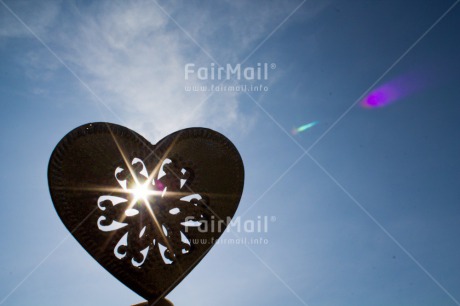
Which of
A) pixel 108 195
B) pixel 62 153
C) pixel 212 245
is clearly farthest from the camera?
pixel 212 245

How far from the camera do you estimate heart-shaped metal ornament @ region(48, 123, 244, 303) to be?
3611mm

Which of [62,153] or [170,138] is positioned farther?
[170,138]

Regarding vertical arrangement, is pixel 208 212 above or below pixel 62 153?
above

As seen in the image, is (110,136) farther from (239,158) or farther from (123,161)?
(239,158)

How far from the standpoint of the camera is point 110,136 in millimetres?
3814

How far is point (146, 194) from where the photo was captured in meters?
3.97

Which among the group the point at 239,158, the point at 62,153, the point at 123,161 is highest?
the point at 239,158

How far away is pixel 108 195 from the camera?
3.81 m

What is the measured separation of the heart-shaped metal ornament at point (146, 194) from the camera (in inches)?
142

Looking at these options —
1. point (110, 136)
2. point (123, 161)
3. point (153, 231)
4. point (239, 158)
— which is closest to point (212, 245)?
point (153, 231)

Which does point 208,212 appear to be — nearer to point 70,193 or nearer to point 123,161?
point 123,161

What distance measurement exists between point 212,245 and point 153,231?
0.63m

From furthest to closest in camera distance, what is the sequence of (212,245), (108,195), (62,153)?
(212,245) < (108,195) < (62,153)

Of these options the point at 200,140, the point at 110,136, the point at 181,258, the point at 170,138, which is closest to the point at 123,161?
the point at 110,136
